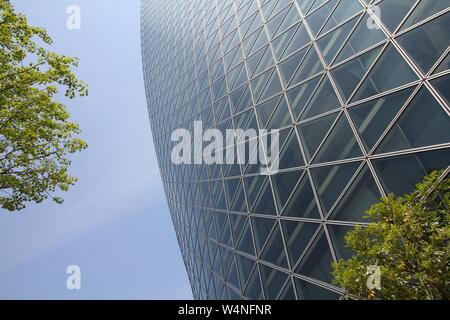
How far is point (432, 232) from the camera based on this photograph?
17.0 ft

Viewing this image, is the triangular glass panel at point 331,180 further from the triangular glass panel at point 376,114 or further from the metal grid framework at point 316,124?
the triangular glass panel at point 376,114

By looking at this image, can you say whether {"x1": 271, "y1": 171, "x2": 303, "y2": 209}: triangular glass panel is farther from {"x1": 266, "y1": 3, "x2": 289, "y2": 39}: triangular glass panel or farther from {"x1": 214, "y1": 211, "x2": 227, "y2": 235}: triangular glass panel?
{"x1": 266, "y1": 3, "x2": 289, "y2": 39}: triangular glass panel

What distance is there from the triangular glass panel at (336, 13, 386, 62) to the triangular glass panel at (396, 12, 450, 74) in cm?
120

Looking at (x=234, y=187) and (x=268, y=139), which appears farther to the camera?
(x=234, y=187)

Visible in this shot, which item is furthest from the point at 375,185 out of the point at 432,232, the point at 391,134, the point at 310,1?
the point at 310,1

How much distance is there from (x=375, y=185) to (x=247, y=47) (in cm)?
1484

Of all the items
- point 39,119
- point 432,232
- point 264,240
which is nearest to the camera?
point 432,232

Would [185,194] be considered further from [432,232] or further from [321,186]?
[432,232]

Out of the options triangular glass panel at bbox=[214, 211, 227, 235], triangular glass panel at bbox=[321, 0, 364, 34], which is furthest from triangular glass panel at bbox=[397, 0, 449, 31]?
triangular glass panel at bbox=[214, 211, 227, 235]

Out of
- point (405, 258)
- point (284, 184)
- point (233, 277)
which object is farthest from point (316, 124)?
point (233, 277)

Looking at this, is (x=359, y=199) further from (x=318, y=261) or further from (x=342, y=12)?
(x=342, y=12)

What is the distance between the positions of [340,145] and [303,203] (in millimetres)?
2778

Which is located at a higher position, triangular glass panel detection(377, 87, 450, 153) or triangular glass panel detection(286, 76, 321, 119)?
triangular glass panel detection(286, 76, 321, 119)

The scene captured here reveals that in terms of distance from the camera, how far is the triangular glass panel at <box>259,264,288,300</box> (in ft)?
40.3
